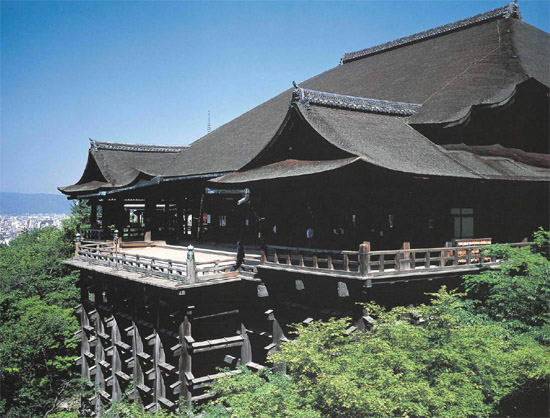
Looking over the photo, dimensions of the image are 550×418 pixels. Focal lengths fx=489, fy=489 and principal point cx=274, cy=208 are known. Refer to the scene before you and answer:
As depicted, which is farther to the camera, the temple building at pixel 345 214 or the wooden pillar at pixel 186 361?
the wooden pillar at pixel 186 361

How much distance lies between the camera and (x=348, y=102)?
16609mm

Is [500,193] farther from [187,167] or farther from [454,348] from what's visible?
[187,167]

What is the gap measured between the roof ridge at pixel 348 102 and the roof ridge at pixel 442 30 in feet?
28.3

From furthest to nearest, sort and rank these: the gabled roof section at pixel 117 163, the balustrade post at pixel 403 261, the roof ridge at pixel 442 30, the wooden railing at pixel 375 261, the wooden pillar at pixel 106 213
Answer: the wooden pillar at pixel 106 213 < the gabled roof section at pixel 117 163 < the roof ridge at pixel 442 30 < the balustrade post at pixel 403 261 < the wooden railing at pixel 375 261

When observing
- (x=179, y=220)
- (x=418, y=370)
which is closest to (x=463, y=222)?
(x=418, y=370)

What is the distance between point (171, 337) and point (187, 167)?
11.1 m

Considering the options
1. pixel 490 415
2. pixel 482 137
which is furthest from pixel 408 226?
pixel 490 415

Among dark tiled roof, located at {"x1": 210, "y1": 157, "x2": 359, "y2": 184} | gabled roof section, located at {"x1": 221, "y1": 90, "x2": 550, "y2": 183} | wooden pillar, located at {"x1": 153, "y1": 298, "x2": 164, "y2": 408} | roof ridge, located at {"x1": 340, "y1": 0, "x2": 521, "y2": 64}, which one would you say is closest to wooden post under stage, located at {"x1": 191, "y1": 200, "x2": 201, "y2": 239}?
dark tiled roof, located at {"x1": 210, "y1": 157, "x2": 359, "y2": 184}

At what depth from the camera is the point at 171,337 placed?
16.8 metres

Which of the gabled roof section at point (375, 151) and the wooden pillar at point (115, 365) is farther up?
the gabled roof section at point (375, 151)

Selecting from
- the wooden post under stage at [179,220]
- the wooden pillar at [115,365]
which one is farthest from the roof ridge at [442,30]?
the wooden pillar at [115,365]

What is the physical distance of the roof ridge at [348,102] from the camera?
50.2ft

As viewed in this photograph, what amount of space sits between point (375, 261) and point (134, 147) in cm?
2207

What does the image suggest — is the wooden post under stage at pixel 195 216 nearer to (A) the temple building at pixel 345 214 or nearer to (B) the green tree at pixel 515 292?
(A) the temple building at pixel 345 214
